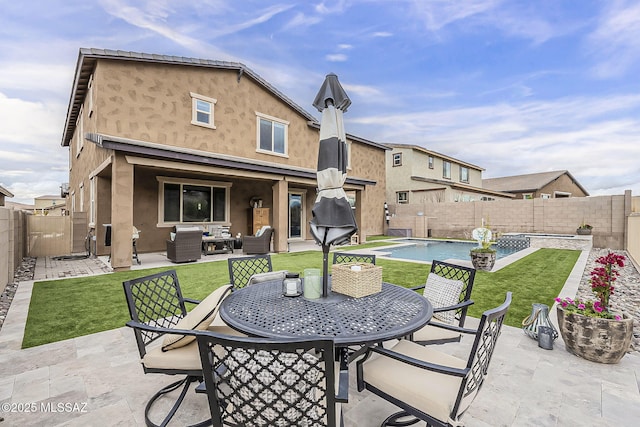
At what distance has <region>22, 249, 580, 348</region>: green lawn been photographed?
3756mm

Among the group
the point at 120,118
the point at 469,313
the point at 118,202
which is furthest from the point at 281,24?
the point at 469,313

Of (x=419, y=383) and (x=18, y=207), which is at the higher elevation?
(x=18, y=207)

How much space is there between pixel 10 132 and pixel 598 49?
2683 centimetres

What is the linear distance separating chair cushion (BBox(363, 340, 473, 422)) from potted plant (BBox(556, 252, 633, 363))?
1.92m

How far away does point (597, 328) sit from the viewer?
277cm

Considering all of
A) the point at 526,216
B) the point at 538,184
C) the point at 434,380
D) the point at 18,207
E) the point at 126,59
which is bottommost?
the point at 434,380

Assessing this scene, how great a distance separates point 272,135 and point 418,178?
12081mm

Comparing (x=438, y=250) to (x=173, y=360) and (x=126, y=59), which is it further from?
(x=126, y=59)

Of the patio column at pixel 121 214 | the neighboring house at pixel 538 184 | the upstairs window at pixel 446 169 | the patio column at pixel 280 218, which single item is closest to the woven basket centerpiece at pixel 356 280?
the patio column at pixel 121 214

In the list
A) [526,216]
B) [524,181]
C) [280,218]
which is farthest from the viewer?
[524,181]

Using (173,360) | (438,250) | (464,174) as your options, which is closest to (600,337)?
(173,360)

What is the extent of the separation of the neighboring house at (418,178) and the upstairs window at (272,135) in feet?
34.7

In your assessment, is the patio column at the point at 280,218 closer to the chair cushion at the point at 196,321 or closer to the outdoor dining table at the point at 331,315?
the outdoor dining table at the point at 331,315

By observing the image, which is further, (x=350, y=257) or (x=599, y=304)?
(x=350, y=257)
